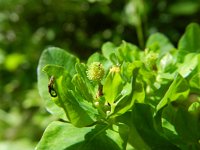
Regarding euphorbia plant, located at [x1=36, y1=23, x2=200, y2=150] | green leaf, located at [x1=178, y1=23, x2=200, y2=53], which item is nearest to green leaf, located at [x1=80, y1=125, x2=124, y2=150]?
euphorbia plant, located at [x1=36, y1=23, x2=200, y2=150]

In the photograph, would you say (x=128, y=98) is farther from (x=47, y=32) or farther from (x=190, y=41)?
(x=47, y=32)

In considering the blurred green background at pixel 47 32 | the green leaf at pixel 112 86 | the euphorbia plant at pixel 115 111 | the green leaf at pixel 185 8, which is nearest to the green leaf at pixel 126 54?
the euphorbia plant at pixel 115 111

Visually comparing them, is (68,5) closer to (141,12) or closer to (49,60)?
(141,12)

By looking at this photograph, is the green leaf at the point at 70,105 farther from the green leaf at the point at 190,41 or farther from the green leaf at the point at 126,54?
the green leaf at the point at 190,41

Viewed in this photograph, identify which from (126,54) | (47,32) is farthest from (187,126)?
(47,32)

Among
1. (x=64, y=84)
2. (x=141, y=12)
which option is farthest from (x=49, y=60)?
(x=141, y=12)

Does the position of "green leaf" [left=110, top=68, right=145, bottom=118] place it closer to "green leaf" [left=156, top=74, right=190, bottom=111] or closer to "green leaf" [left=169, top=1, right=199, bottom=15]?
"green leaf" [left=156, top=74, right=190, bottom=111]
